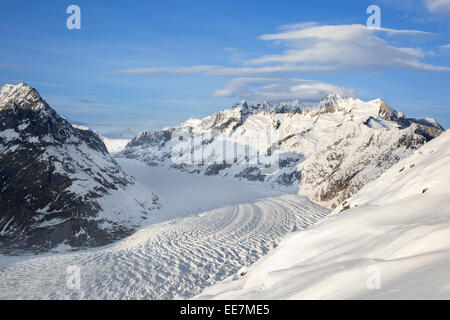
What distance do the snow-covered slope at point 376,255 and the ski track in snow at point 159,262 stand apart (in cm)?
1522

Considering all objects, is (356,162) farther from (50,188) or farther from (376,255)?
(376,255)

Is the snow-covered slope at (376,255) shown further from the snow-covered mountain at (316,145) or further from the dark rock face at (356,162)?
the snow-covered mountain at (316,145)

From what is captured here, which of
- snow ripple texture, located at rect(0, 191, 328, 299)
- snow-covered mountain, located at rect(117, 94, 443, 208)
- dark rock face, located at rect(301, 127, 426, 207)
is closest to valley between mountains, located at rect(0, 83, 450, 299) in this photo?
snow ripple texture, located at rect(0, 191, 328, 299)

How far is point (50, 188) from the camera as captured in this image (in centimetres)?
4431

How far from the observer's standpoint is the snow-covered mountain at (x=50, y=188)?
3875cm

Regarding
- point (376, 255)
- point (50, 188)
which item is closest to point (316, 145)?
point (50, 188)

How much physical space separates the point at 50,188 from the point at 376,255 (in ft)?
160

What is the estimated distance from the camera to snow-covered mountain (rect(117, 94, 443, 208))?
59.6m

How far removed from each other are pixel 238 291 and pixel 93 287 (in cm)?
1995

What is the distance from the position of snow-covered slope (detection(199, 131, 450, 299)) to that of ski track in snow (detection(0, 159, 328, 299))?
15.2 meters

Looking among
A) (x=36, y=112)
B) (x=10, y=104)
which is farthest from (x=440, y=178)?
(x=10, y=104)
